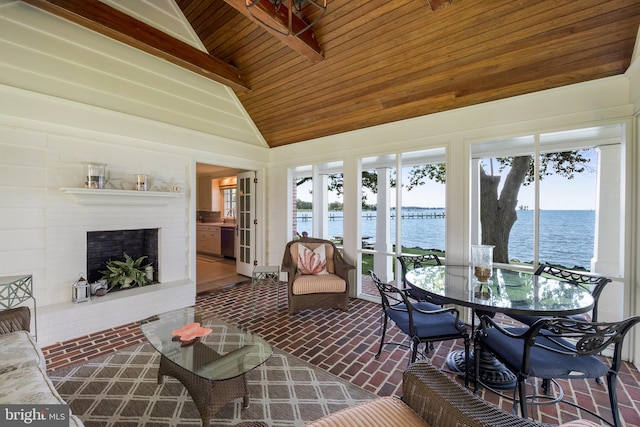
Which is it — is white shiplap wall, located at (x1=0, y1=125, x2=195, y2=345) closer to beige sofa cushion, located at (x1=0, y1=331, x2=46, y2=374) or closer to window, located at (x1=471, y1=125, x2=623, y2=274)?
beige sofa cushion, located at (x1=0, y1=331, x2=46, y2=374)

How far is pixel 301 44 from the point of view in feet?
10.1

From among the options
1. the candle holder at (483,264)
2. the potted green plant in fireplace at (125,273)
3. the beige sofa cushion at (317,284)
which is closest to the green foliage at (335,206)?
the beige sofa cushion at (317,284)

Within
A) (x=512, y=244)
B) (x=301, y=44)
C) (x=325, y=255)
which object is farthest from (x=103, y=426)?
(x=512, y=244)

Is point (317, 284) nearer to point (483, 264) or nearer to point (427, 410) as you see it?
point (483, 264)

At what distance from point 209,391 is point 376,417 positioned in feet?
3.60

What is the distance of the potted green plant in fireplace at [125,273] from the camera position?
3699mm

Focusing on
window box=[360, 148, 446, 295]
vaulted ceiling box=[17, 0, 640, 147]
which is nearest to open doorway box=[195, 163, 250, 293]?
vaulted ceiling box=[17, 0, 640, 147]

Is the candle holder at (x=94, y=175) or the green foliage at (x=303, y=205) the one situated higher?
the candle holder at (x=94, y=175)

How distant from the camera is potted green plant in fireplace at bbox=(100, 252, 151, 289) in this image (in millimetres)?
3699

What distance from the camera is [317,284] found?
3674 mm

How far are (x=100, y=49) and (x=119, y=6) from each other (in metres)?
0.58

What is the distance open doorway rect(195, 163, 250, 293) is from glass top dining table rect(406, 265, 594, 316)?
192 inches

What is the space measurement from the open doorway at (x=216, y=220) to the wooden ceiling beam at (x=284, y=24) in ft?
13.5

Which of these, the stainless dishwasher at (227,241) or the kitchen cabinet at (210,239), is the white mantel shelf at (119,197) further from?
the kitchen cabinet at (210,239)
